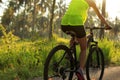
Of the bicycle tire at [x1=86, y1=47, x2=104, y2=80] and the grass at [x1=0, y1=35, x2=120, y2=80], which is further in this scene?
the grass at [x1=0, y1=35, x2=120, y2=80]

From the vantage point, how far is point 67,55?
5.79m

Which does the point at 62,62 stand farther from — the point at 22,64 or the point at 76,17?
the point at 22,64

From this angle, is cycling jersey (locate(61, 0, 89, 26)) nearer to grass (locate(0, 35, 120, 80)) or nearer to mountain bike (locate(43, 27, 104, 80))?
mountain bike (locate(43, 27, 104, 80))

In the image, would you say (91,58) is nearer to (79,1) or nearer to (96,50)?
(96,50)

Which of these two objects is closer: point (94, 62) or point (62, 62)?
point (62, 62)

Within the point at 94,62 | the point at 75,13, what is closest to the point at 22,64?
the point at 94,62

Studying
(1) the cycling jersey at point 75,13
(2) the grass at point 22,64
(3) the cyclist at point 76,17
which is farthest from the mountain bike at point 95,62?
(2) the grass at point 22,64

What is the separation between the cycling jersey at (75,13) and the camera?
575cm

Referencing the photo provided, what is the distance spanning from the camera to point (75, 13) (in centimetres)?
578

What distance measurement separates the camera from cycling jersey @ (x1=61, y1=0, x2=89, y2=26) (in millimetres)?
5750

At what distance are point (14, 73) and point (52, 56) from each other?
2.66m

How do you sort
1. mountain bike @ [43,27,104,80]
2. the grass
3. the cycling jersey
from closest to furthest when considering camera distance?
mountain bike @ [43,27,104,80]
the cycling jersey
the grass

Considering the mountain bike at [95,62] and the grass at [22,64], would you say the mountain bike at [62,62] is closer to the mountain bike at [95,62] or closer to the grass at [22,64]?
the mountain bike at [95,62]

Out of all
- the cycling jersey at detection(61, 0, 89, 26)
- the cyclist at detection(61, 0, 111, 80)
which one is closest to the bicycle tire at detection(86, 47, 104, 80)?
the cyclist at detection(61, 0, 111, 80)
